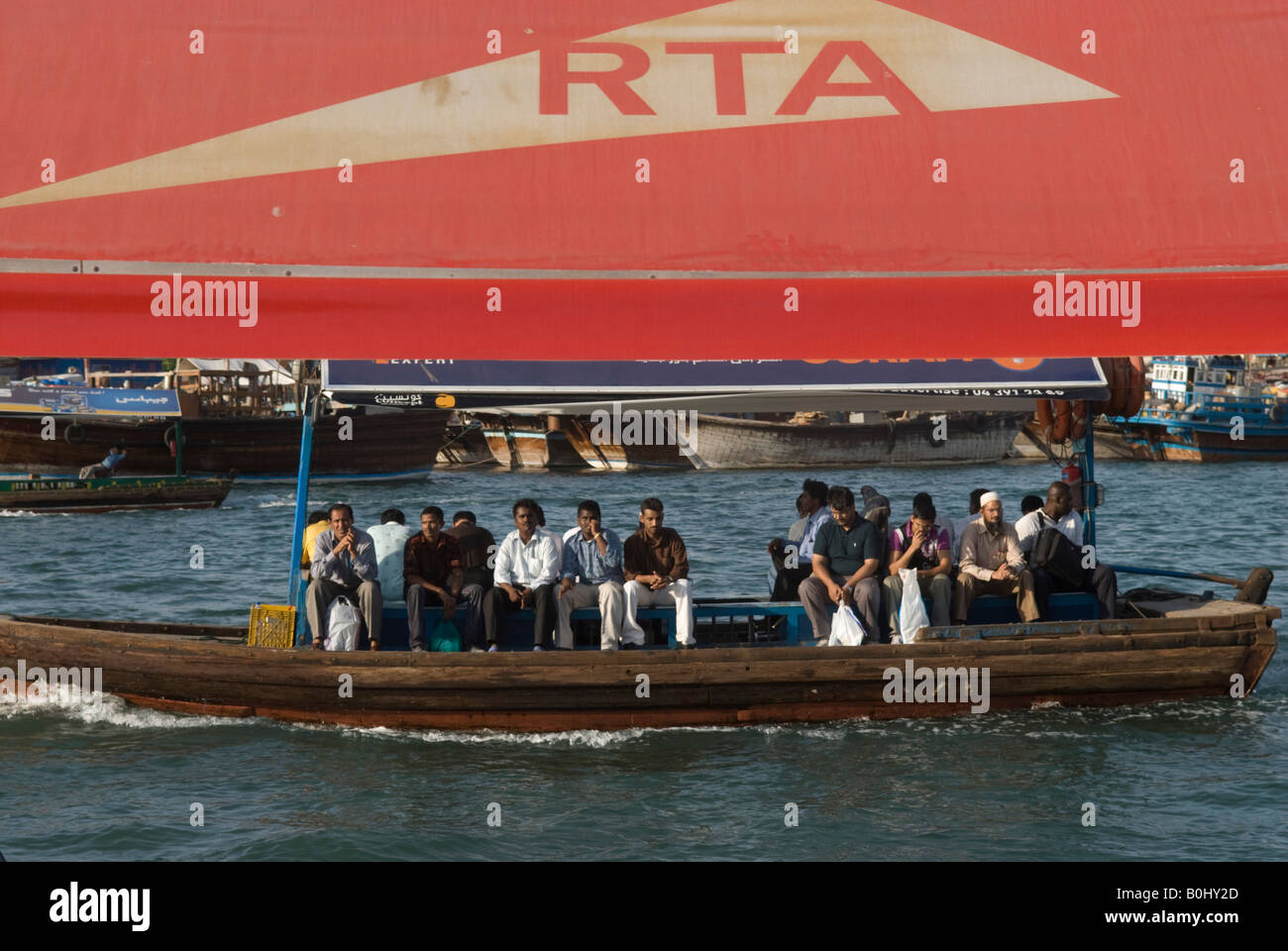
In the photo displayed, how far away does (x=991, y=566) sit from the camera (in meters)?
13.6

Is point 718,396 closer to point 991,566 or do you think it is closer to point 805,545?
point 805,545

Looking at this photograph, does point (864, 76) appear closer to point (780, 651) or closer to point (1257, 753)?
point (780, 651)

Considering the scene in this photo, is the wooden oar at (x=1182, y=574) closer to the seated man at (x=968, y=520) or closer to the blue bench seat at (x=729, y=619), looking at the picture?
the blue bench seat at (x=729, y=619)

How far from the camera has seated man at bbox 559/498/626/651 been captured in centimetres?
1288

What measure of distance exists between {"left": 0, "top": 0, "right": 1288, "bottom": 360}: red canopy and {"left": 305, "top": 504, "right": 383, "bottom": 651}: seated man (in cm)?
377

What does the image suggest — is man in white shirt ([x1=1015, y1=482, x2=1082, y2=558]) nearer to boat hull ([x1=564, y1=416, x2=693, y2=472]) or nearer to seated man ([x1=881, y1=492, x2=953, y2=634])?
seated man ([x1=881, y1=492, x2=953, y2=634])

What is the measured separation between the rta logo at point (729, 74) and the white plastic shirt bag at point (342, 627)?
5.18 metres

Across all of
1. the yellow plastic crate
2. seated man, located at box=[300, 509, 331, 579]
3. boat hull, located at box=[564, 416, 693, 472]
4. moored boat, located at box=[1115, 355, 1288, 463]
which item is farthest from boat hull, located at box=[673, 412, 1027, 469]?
the yellow plastic crate

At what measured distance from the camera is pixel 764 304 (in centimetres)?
950

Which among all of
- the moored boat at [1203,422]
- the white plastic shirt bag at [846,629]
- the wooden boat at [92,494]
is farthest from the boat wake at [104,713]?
the moored boat at [1203,422]

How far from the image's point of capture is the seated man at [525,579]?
12961 mm

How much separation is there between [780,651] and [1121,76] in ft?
18.3

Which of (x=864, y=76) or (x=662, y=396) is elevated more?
(x=864, y=76)

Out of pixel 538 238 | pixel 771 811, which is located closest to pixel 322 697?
pixel 771 811
